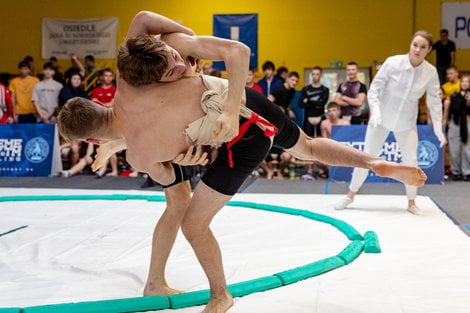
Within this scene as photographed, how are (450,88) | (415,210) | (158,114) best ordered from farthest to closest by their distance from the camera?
(450,88), (415,210), (158,114)

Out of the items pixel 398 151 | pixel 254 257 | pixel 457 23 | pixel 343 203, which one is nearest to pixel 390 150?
pixel 398 151

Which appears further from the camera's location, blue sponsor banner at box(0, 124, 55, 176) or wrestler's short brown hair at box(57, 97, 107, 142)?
blue sponsor banner at box(0, 124, 55, 176)

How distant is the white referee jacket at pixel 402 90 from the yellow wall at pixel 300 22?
576cm

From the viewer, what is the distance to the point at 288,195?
19.9 ft

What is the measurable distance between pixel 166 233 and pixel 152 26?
0.96 m

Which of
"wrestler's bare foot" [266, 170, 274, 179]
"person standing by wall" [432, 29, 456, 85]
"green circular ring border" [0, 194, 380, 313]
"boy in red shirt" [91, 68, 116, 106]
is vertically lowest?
"wrestler's bare foot" [266, 170, 274, 179]

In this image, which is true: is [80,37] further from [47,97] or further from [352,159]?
[352,159]

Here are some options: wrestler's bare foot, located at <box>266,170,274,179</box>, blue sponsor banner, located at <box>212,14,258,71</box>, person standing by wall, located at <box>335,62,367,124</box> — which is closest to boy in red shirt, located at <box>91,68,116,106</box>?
wrestler's bare foot, located at <box>266,170,274,179</box>

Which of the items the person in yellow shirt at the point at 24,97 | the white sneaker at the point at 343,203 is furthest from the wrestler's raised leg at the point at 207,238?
the person in yellow shirt at the point at 24,97

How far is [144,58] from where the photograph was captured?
2.32 meters

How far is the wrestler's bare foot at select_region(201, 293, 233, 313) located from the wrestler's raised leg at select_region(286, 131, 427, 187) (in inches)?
31.1

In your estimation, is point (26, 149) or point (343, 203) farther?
point (26, 149)

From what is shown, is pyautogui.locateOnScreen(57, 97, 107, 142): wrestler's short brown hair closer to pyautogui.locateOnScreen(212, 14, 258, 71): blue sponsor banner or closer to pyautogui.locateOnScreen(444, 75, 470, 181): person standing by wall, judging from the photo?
pyautogui.locateOnScreen(444, 75, 470, 181): person standing by wall

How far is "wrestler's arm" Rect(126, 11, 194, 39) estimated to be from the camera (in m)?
2.56
